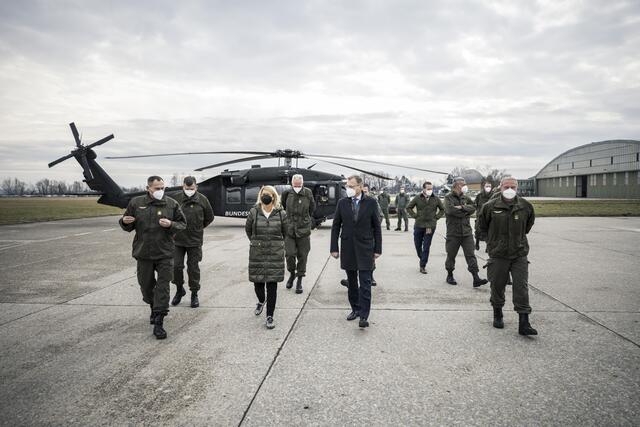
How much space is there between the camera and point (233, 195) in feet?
55.9

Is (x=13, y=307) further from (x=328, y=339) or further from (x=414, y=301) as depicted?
(x=414, y=301)

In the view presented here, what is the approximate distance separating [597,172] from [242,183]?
7878cm

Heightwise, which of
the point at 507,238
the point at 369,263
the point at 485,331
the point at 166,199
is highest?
the point at 166,199

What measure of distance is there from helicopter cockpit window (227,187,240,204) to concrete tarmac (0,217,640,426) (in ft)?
33.6

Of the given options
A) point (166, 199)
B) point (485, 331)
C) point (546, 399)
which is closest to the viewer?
point (546, 399)

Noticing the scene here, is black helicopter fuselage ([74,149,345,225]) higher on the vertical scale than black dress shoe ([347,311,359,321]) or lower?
higher

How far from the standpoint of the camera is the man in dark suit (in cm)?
461

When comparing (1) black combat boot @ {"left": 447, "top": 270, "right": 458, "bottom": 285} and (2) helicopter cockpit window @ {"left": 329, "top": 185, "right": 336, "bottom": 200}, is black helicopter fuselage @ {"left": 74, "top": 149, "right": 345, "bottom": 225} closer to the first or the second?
(2) helicopter cockpit window @ {"left": 329, "top": 185, "right": 336, "bottom": 200}

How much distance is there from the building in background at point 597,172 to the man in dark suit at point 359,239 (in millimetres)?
75897

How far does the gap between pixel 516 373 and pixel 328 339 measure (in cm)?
183

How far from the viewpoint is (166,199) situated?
472 centimetres

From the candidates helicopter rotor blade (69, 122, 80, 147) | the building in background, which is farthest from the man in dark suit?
the building in background

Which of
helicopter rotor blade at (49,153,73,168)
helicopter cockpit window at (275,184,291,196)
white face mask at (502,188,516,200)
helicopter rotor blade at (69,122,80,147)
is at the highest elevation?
helicopter rotor blade at (69,122,80,147)

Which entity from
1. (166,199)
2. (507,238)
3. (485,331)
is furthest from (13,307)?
(507,238)
